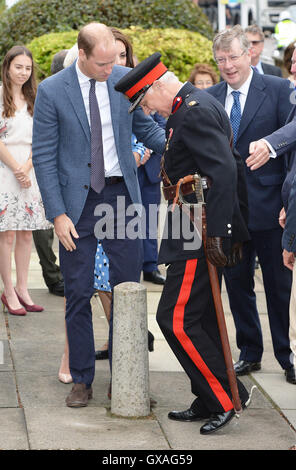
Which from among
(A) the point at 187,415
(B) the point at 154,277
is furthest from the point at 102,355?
(B) the point at 154,277

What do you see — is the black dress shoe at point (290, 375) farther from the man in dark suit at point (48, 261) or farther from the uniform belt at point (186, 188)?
the man in dark suit at point (48, 261)

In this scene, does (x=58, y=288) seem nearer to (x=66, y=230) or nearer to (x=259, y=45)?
(x=66, y=230)

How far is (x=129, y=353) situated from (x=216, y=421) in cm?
61

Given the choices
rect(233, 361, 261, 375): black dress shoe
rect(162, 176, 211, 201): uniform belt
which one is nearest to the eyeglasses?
rect(162, 176, 211, 201): uniform belt

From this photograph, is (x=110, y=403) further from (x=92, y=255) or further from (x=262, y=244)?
(x=262, y=244)

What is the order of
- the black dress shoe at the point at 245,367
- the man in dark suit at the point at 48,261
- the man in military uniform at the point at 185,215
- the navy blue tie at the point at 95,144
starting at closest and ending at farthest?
the man in military uniform at the point at 185,215 < the navy blue tie at the point at 95,144 < the black dress shoe at the point at 245,367 < the man in dark suit at the point at 48,261

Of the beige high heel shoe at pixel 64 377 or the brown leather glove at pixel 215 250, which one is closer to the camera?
the brown leather glove at pixel 215 250

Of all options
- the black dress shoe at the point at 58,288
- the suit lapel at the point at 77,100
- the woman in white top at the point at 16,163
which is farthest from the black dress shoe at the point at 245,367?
the black dress shoe at the point at 58,288

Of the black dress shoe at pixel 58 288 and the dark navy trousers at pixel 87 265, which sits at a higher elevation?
the dark navy trousers at pixel 87 265

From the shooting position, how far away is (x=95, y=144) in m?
5.06

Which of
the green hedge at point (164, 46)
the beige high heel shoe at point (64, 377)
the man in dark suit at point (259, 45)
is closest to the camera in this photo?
the beige high heel shoe at point (64, 377)

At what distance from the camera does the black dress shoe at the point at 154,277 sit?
8211 mm

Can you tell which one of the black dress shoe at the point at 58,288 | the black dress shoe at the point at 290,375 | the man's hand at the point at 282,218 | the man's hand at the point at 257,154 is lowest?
the black dress shoe at the point at 290,375

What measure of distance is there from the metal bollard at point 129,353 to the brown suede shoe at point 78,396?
22 cm
